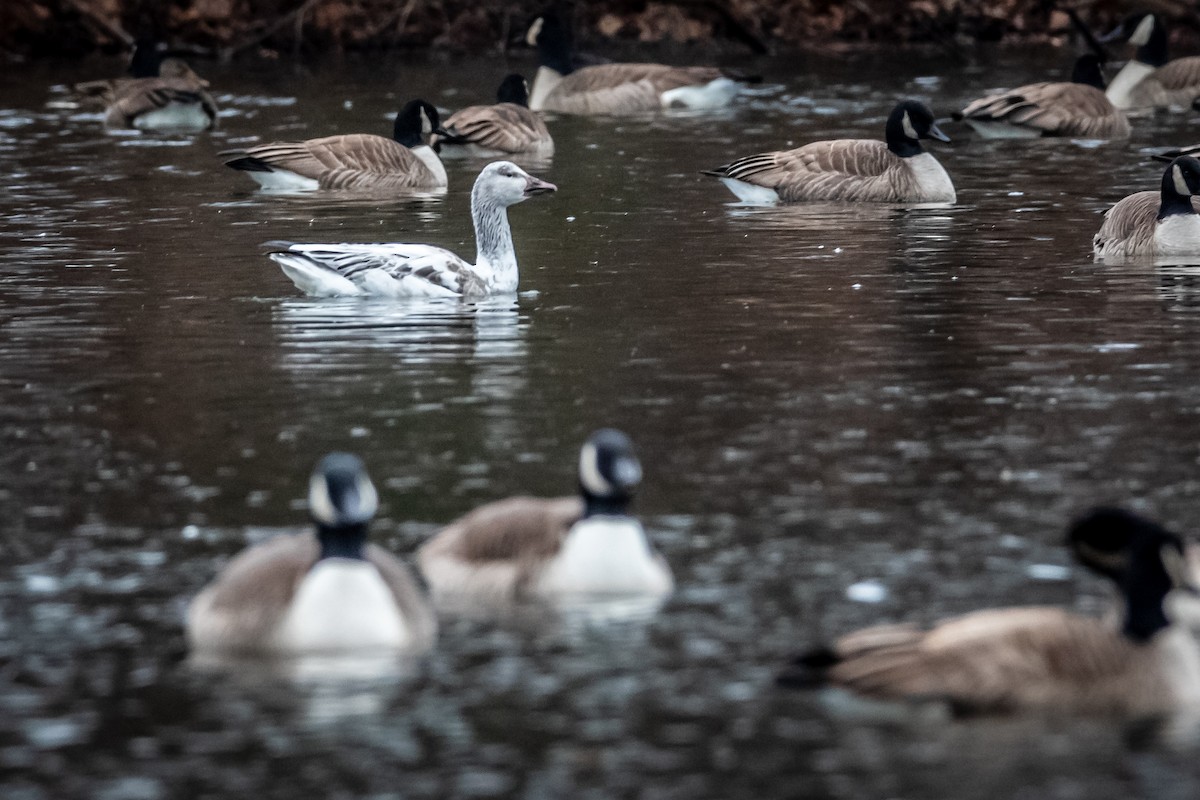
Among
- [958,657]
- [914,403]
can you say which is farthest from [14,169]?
[958,657]

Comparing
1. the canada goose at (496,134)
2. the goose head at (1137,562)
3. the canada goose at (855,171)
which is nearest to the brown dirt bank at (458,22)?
the canada goose at (496,134)

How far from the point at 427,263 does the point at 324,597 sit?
28.0ft

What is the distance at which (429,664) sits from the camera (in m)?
8.41

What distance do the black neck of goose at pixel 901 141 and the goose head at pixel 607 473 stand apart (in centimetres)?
1447

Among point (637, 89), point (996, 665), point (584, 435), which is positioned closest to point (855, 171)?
point (584, 435)

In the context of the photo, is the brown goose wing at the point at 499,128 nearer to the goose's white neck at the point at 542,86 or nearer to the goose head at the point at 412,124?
the goose head at the point at 412,124

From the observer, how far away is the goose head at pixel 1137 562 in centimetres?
781

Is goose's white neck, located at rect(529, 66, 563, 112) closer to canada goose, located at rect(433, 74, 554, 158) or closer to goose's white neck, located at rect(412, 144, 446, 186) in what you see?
canada goose, located at rect(433, 74, 554, 158)

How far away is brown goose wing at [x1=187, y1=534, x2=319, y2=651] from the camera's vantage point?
8469 mm

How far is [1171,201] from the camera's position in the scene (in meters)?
18.5

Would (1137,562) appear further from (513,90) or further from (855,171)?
(513,90)

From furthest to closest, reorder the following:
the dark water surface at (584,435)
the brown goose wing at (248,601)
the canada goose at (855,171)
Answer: the canada goose at (855,171)
the brown goose wing at (248,601)
the dark water surface at (584,435)

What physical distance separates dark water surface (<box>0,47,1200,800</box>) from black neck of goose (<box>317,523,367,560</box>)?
482 mm

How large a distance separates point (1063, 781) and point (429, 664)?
8.10ft
